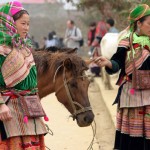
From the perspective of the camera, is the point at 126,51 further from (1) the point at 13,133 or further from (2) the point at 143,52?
(1) the point at 13,133

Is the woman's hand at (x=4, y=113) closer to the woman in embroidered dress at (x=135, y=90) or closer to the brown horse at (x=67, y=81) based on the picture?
the brown horse at (x=67, y=81)

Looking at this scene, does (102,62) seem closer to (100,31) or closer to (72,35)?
(100,31)

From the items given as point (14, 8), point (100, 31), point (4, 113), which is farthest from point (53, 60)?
point (100, 31)

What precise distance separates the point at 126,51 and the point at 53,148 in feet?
8.86

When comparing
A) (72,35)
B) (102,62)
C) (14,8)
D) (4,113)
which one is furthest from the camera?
(72,35)

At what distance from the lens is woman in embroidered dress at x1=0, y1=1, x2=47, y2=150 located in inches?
158

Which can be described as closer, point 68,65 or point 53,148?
point 68,65

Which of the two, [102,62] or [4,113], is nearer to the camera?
[4,113]

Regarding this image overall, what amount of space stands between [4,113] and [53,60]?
1.11m

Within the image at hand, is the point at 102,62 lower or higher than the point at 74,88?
higher

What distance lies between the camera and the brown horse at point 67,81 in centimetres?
455

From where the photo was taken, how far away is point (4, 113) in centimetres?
385

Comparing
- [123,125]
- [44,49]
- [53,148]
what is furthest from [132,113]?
[53,148]

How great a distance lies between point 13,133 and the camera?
4.00 m
